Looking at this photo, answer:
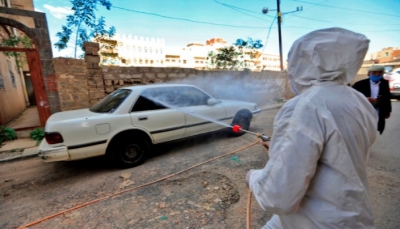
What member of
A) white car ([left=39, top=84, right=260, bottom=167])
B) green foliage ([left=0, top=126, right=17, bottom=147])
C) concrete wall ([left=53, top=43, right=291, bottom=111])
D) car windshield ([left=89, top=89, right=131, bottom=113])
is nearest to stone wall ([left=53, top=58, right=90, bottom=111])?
concrete wall ([left=53, top=43, right=291, bottom=111])

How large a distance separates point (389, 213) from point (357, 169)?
2.06 metres

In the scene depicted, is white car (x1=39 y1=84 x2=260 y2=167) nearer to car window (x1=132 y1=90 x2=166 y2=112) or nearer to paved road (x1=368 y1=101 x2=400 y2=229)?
car window (x1=132 y1=90 x2=166 y2=112)

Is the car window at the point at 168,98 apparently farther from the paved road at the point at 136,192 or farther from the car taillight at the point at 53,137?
the car taillight at the point at 53,137

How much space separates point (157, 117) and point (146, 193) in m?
1.47

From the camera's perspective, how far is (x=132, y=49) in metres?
41.8

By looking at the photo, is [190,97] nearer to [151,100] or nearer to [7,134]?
[151,100]

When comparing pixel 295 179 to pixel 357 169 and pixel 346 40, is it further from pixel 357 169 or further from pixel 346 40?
pixel 346 40

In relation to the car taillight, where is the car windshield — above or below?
above

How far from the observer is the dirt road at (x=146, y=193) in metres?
2.20

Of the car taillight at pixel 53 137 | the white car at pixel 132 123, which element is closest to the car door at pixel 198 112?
the white car at pixel 132 123

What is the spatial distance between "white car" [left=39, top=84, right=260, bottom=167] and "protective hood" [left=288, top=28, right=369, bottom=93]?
3.12 metres

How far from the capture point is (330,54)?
0.84m

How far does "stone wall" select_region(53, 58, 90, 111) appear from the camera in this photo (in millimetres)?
5508

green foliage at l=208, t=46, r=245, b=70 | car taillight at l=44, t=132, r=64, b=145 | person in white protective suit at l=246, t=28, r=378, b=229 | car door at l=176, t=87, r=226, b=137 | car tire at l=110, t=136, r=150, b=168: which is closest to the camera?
person in white protective suit at l=246, t=28, r=378, b=229
